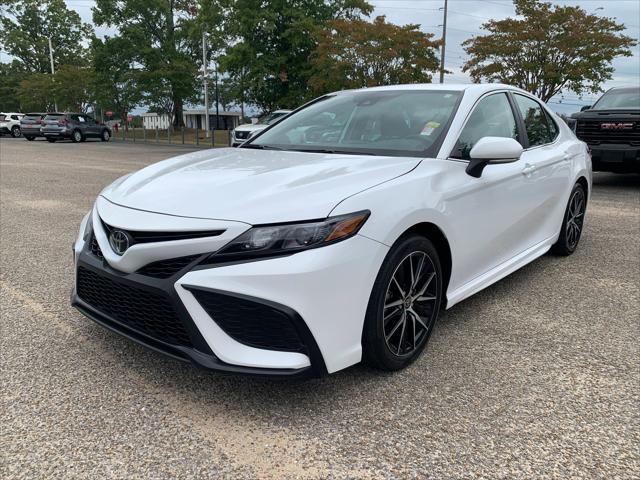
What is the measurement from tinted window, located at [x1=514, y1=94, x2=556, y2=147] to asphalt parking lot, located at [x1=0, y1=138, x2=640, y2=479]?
1.33 m

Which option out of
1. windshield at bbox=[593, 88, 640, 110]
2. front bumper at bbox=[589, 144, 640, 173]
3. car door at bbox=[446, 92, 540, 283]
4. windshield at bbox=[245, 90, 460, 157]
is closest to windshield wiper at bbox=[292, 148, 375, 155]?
windshield at bbox=[245, 90, 460, 157]

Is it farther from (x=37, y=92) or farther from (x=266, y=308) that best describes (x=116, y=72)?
(x=266, y=308)

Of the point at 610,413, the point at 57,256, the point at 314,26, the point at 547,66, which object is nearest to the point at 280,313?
the point at 610,413

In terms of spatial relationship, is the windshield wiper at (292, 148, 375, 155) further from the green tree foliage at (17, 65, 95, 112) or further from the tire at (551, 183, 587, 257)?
the green tree foliage at (17, 65, 95, 112)

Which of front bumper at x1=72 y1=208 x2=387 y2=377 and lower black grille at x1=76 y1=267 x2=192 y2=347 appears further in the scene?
lower black grille at x1=76 y1=267 x2=192 y2=347

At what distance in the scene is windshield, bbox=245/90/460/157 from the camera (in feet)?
10.7

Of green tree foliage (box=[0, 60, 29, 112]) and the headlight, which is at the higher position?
green tree foliage (box=[0, 60, 29, 112])

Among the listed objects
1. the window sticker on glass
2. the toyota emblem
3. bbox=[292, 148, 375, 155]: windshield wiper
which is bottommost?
the toyota emblem

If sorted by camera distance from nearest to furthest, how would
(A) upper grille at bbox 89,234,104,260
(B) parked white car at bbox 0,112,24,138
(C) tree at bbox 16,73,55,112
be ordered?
(A) upper grille at bbox 89,234,104,260 → (B) parked white car at bbox 0,112,24,138 → (C) tree at bbox 16,73,55,112

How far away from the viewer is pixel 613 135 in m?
9.27

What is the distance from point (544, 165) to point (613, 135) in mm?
6243

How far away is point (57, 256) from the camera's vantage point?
195 inches

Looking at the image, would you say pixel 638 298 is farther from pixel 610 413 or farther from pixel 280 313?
pixel 280 313

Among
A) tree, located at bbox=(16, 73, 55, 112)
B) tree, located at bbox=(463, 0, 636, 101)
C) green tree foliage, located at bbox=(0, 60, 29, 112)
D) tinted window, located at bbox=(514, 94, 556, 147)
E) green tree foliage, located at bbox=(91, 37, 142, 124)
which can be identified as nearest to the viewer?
tinted window, located at bbox=(514, 94, 556, 147)
